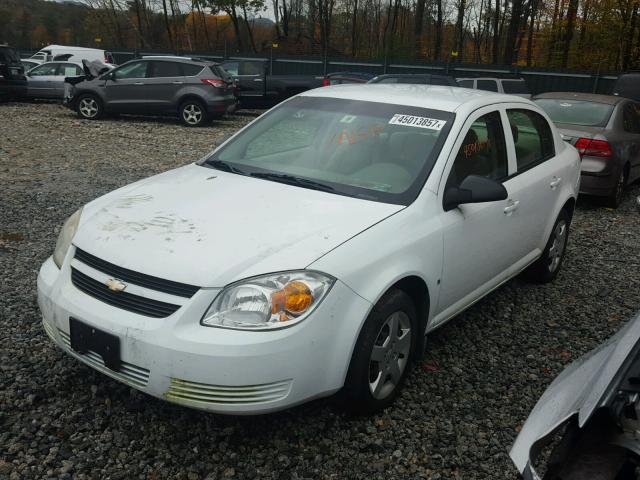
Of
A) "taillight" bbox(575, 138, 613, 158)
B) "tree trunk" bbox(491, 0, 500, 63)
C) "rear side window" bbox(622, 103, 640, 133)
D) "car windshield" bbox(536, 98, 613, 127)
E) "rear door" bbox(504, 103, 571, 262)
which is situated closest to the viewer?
"rear door" bbox(504, 103, 571, 262)

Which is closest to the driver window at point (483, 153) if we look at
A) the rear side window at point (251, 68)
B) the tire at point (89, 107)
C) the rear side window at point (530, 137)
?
the rear side window at point (530, 137)

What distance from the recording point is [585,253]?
245 inches

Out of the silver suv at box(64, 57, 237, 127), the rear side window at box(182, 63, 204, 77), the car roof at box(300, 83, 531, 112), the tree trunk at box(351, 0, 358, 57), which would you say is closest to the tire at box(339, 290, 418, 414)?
the car roof at box(300, 83, 531, 112)

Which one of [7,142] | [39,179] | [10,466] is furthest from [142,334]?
[7,142]

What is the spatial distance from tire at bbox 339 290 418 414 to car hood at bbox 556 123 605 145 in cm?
558

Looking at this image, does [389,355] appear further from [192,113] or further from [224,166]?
[192,113]

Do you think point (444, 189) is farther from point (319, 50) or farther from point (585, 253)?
point (319, 50)

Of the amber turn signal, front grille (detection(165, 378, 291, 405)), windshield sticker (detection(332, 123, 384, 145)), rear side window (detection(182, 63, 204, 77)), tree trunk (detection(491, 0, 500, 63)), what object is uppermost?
tree trunk (detection(491, 0, 500, 63))

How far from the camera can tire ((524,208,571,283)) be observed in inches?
197

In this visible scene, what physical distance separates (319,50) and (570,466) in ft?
150

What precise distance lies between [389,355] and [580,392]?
4.23ft

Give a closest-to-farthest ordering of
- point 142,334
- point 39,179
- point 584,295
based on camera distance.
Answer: point 142,334 → point 584,295 → point 39,179

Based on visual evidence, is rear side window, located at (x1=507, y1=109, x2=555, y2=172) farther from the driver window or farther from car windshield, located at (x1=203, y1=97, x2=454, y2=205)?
car windshield, located at (x1=203, y1=97, x2=454, y2=205)

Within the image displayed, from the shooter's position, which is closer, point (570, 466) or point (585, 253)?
point (570, 466)
